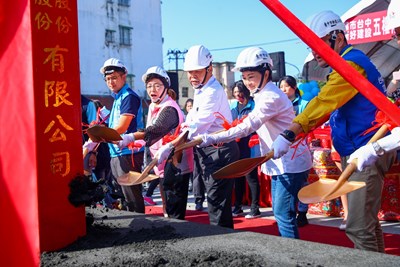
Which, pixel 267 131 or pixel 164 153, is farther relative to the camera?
pixel 164 153

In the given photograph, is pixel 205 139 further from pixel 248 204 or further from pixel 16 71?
pixel 248 204

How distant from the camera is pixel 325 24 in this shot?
2414mm

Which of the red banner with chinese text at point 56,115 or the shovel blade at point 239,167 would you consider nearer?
the red banner with chinese text at point 56,115

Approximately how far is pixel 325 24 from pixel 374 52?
23.3 ft

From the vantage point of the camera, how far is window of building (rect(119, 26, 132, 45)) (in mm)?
29938

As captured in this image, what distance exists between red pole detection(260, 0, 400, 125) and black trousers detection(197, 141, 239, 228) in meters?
1.85

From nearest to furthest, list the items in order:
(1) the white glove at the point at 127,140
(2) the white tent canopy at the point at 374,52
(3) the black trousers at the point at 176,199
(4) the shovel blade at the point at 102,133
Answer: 1. (4) the shovel blade at the point at 102,133
2. (1) the white glove at the point at 127,140
3. (3) the black trousers at the point at 176,199
4. (2) the white tent canopy at the point at 374,52

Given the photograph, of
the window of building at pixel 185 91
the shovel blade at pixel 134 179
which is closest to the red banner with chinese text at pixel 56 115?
the shovel blade at pixel 134 179

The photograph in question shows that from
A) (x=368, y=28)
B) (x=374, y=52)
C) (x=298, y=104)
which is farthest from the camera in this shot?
(x=374, y=52)

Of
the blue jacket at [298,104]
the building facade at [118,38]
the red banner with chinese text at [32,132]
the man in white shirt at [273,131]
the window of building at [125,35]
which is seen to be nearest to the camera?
the red banner with chinese text at [32,132]

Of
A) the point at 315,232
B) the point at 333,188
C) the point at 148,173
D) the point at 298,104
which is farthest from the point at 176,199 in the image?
the point at 298,104

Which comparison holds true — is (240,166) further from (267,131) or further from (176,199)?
(176,199)

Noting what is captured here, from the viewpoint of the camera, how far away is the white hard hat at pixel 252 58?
2.98 meters

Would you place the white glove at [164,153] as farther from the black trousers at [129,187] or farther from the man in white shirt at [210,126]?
the black trousers at [129,187]
